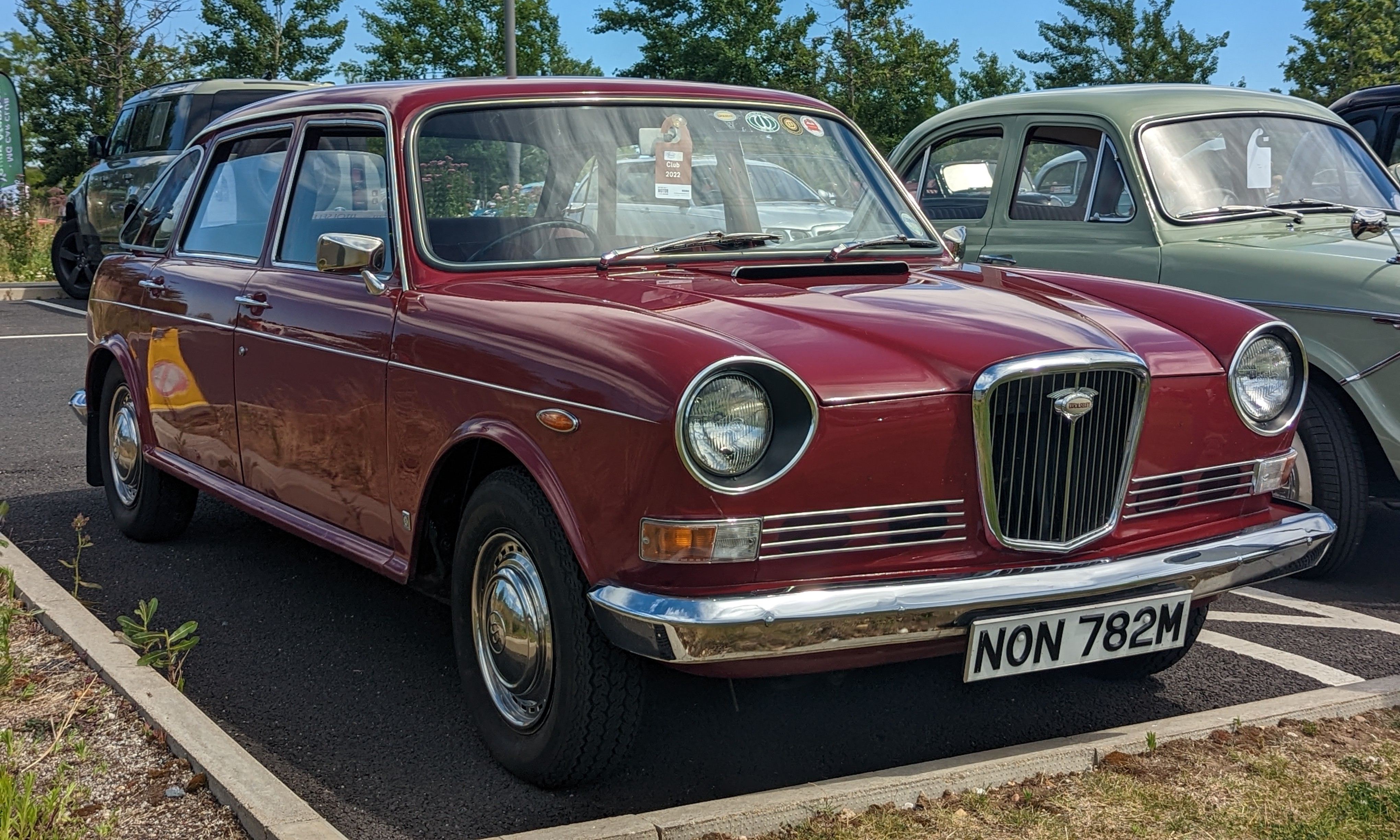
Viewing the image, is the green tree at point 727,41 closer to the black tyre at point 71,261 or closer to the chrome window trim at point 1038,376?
the black tyre at point 71,261

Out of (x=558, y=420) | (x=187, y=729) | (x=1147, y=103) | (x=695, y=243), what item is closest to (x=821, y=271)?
(x=695, y=243)

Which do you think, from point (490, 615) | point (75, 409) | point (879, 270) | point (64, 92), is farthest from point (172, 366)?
point (64, 92)

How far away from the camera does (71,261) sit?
17875 millimetres

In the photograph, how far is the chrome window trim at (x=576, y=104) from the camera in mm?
4129

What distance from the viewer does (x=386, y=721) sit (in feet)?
13.3

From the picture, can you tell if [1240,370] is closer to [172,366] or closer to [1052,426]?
[1052,426]

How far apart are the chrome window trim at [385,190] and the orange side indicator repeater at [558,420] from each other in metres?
0.95

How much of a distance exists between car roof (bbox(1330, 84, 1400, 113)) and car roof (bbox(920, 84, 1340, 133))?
3.13 m

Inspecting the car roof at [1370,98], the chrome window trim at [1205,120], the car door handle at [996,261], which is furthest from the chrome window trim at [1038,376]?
the car roof at [1370,98]

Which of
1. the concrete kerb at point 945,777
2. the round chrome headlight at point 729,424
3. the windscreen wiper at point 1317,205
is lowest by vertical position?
the concrete kerb at point 945,777

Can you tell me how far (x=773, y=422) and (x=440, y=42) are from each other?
112ft

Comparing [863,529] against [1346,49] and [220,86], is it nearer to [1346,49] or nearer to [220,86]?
[220,86]

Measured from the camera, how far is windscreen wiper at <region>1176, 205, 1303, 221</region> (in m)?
6.25

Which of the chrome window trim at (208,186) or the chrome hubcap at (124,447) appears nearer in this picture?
the chrome window trim at (208,186)
